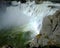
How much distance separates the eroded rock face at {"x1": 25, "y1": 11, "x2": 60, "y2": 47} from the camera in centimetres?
654

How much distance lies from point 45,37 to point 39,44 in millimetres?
341

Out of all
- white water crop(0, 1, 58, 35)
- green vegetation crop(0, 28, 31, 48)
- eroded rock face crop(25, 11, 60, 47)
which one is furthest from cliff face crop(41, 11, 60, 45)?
white water crop(0, 1, 58, 35)

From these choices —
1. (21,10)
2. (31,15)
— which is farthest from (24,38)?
(21,10)

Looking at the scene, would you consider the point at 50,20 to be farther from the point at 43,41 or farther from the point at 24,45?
the point at 24,45

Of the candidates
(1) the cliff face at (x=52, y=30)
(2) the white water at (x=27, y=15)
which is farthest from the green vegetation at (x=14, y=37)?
(1) the cliff face at (x=52, y=30)

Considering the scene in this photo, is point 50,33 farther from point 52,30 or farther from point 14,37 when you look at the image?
point 14,37

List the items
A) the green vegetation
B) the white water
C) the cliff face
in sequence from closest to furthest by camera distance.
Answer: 1. the cliff face
2. the green vegetation
3. the white water

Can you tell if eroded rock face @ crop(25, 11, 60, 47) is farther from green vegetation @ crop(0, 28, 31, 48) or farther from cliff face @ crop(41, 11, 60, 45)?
green vegetation @ crop(0, 28, 31, 48)

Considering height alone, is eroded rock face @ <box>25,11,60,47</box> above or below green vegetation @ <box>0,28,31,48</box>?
above

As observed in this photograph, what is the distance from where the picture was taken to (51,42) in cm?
653

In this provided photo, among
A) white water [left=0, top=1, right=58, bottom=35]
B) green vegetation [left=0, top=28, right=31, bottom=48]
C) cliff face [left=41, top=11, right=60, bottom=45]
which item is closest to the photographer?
cliff face [left=41, top=11, right=60, bottom=45]

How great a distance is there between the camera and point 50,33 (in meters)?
6.83

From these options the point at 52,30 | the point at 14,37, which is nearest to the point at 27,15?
the point at 14,37

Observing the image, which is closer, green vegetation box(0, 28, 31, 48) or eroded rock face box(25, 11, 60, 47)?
eroded rock face box(25, 11, 60, 47)
